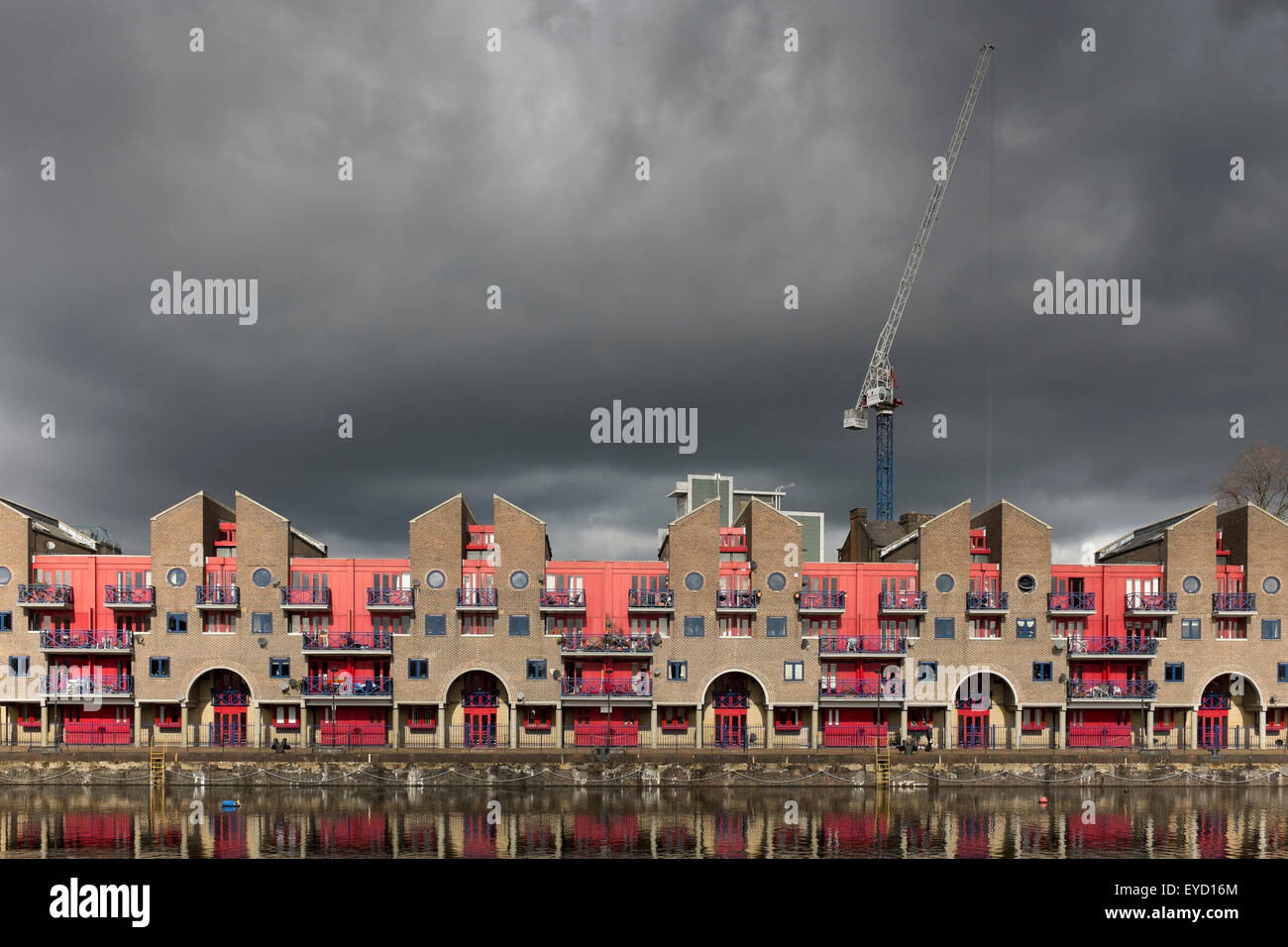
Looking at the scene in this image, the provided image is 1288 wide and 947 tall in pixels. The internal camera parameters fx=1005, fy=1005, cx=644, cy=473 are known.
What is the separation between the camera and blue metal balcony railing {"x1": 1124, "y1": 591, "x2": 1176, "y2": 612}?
6419 cm

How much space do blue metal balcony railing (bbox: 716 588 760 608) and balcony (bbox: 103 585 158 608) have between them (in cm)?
3487

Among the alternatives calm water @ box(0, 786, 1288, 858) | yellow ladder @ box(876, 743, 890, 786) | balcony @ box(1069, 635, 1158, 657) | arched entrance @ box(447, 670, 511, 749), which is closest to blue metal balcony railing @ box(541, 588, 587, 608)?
arched entrance @ box(447, 670, 511, 749)

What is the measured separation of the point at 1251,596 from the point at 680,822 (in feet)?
135

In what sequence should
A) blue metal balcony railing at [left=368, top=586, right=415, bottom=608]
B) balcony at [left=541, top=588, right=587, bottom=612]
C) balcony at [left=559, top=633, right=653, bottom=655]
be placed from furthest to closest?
balcony at [left=541, top=588, right=587, bottom=612] < balcony at [left=559, top=633, right=653, bottom=655] < blue metal balcony railing at [left=368, top=586, right=415, bottom=608]

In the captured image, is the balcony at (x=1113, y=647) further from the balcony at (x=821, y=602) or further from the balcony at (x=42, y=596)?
the balcony at (x=42, y=596)

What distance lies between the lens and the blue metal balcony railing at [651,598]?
205 ft

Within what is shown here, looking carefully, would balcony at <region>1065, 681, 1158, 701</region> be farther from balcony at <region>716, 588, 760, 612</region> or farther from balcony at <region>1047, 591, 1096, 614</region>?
balcony at <region>716, 588, 760, 612</region>

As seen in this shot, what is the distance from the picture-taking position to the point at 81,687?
6100 centimetres

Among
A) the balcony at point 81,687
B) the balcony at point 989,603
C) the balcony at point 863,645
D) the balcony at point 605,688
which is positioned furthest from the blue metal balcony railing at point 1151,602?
the balcony at point 81,687
